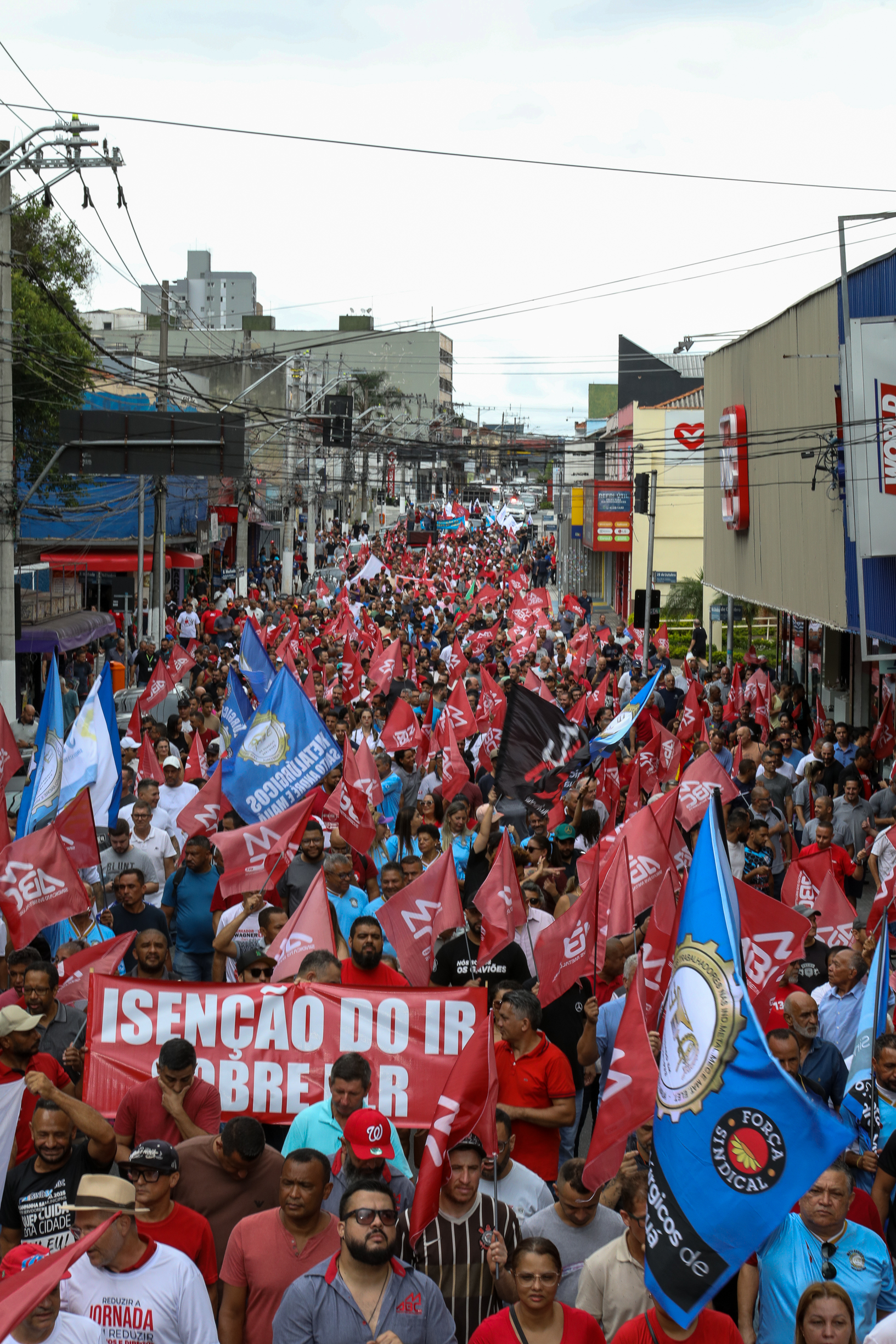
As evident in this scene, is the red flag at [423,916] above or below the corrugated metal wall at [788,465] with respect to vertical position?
below

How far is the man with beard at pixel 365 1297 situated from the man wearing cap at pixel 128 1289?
28cm

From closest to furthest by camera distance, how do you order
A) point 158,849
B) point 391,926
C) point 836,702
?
point 391,926 → point 158,849 → point 836,702

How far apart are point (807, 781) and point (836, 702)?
10722 millimetres

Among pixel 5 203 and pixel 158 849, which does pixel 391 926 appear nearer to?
pixel 158 849

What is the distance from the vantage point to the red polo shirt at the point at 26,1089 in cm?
Answer: 620

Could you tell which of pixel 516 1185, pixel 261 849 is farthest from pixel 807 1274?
pixel 261 849

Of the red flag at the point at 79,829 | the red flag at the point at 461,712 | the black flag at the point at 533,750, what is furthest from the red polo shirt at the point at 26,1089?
the red flag at the point at 461,712

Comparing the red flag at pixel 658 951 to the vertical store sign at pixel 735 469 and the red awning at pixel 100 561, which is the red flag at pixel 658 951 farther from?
the red awning at pixel 100 561

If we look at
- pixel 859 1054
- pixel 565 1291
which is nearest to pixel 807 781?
pixel 859 1054

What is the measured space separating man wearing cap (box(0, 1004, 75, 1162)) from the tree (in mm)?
21075

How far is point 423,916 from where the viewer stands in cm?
912

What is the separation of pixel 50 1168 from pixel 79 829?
4122 millimetres

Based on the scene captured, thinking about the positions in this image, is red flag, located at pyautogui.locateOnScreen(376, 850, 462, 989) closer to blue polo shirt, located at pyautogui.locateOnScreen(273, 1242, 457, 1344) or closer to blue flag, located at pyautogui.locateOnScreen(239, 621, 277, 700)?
blue polo shirt, located at pyautogui.locateOnScreen(273, 1242, 457, 1344)

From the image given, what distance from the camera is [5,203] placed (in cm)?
2072
